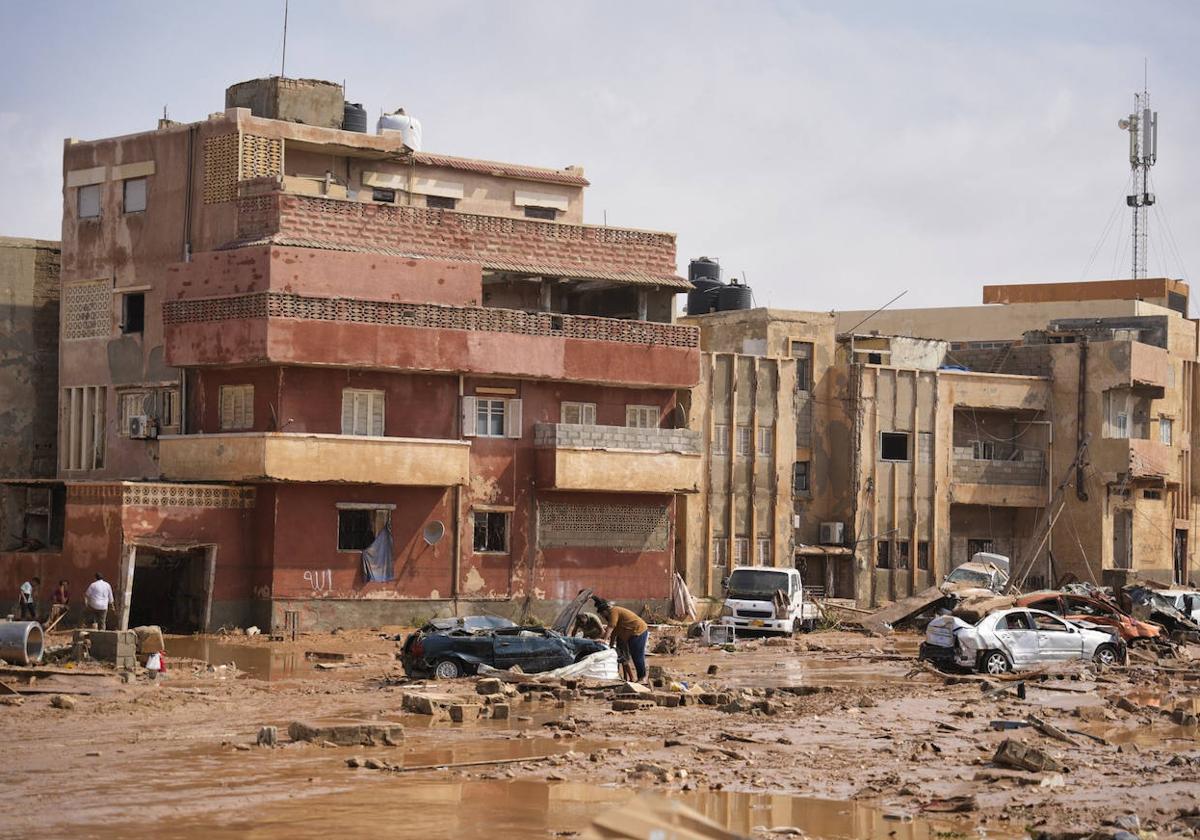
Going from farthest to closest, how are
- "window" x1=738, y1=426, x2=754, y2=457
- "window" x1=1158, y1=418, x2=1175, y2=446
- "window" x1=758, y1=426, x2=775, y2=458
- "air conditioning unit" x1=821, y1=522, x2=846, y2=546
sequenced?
"window" x1=1158, y1=418, x2=1175, y2=446, "air conditioning unit" x1=821, y1=522, x2=846, y2=546, "window" x1=758, y1=426, x2=775, y2=458, "window" x1=738, y1=426, x2=754, y2=457

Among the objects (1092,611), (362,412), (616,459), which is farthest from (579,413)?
(1092,611)

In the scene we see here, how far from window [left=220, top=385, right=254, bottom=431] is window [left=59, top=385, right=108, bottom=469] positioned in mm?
5424

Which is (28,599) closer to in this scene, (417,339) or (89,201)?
(417,339)

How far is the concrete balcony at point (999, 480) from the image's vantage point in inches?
2018

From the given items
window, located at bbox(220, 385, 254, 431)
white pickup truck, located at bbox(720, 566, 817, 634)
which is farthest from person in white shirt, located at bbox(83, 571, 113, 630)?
white pickup truck, located at bbox(720, 566, 817, 634)

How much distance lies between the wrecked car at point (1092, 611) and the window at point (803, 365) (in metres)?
15.9

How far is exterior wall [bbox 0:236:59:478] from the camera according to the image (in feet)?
143

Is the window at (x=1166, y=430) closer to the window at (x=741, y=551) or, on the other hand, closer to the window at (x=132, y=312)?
the window at (x=741, y=551)

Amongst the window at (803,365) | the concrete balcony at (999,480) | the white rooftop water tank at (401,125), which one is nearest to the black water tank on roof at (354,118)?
the white rooftop water tank at (401,125)

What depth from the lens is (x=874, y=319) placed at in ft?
222

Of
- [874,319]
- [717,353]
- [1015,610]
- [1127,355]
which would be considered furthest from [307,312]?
[874,319]

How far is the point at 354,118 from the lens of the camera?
4462 centimetres

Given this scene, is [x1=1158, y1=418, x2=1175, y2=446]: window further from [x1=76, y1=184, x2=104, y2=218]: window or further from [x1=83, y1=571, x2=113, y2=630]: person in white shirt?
[x1=83, y1=571, x2=113, y2=630]: person in white shirt

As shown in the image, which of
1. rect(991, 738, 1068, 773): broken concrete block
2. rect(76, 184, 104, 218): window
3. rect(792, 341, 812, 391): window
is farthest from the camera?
rect(792, 341, 812, 391): window
